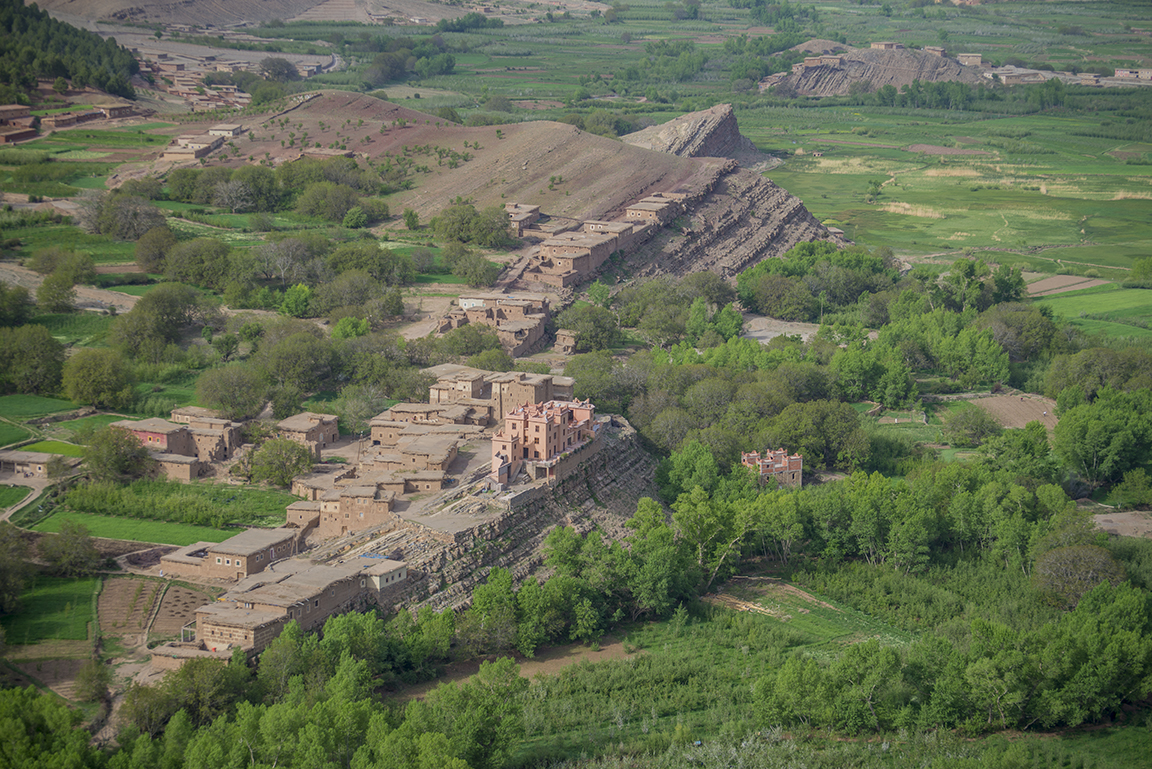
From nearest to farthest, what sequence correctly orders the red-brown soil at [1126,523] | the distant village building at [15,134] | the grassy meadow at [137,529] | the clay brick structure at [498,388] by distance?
the grassy meadow at [137,529] < the red-brown soil at [1126,523] < the clay brick structure at [498,388] < the distant village building at [15,134]

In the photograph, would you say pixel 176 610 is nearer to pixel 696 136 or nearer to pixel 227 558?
pixel 227 558

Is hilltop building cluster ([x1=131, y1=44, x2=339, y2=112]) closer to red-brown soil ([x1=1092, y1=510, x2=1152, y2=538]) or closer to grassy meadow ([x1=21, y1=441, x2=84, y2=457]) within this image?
grassy meadow ([x1=21, y1=441, x2=84, y2=457])

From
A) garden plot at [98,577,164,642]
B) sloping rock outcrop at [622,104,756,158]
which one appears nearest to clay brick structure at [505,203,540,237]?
sloping rock outcrop at [622,104,756,158]

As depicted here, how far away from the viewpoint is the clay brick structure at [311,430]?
48844 mm

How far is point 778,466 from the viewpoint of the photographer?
51.7 m

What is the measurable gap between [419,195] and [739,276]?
22.5 m

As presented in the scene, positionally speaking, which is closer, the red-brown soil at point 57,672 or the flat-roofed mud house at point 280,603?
the red-brown soil at point 57,672

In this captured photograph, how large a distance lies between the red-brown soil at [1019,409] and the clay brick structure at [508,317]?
68.9 feet

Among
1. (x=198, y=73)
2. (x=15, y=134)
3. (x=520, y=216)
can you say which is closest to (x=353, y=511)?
(x=520, y=216)

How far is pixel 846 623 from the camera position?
136 ft

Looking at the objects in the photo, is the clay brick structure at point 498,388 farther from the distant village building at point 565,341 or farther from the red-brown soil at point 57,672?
the red-brown soil at point 57,672

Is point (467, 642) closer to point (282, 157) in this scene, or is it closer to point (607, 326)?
point (607, 326)

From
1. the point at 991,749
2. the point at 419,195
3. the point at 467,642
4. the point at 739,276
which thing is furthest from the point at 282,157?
the point at 991,749

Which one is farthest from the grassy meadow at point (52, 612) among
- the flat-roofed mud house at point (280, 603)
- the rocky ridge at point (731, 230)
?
the rocky ridge at point (731, 230)
